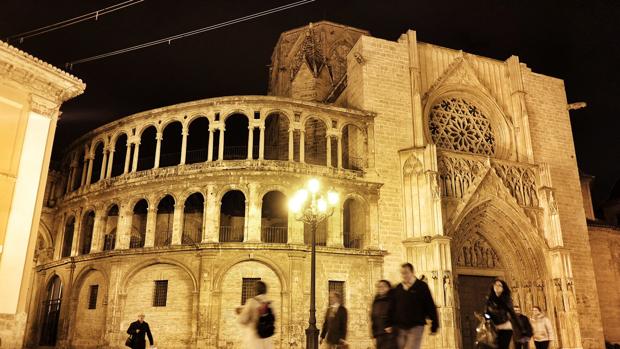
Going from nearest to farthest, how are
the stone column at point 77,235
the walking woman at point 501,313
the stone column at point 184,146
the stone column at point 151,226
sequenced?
the walking woman at point 501,313
the stone column at point 151,226
the stone column at point 184,146
the stone column at point 77,235

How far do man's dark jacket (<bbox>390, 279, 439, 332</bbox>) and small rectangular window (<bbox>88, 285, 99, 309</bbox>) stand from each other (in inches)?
710

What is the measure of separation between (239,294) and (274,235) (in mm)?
4012

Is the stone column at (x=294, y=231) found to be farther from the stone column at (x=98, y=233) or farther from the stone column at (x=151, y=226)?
the stone column at (x=98, y=233)

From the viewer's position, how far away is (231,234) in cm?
2308

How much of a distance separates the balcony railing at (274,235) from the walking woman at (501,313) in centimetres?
1447

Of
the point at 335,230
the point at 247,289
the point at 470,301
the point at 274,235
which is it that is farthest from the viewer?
the point at 274,235

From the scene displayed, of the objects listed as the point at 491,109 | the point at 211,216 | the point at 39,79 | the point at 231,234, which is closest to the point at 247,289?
the point at 211,216

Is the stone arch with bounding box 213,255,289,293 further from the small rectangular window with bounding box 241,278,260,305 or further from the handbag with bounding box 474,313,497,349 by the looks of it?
the handbag with bounding box 474,313,497,349

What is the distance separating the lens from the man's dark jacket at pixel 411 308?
7250 mm

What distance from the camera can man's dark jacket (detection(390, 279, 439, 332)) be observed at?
285 inches

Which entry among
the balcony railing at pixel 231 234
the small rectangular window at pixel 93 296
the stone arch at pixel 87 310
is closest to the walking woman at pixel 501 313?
the balcony railing at pixel 231 234

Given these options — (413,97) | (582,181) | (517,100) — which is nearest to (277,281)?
(413,97)

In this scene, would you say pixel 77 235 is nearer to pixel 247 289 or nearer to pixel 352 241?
pixel 247 289

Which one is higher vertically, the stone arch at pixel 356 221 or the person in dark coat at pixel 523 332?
the stone arch at pixel 356 221
